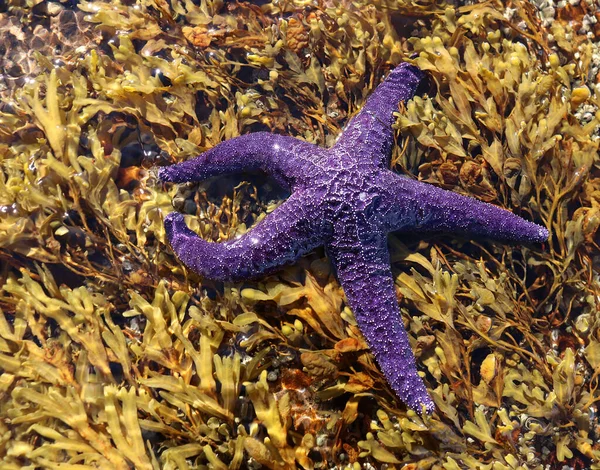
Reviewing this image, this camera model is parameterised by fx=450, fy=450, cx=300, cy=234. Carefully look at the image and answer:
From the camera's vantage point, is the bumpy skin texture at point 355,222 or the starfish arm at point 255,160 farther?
the starfish arm at point 255,160

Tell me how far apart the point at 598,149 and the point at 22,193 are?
5.08m

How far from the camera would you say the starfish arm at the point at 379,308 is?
3398mm

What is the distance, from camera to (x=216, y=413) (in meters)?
3.40

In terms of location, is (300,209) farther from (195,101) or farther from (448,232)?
(195,101)

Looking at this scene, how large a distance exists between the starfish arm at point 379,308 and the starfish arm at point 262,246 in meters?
0.25

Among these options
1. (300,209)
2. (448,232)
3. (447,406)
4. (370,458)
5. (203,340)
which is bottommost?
(370,458)

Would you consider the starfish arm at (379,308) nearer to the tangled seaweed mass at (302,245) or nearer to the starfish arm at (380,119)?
the tangled seaweed mass at (302,245)

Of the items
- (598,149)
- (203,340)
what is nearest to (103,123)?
(203,340)

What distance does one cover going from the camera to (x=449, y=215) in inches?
145

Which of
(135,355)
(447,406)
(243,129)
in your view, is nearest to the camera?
(447,406)

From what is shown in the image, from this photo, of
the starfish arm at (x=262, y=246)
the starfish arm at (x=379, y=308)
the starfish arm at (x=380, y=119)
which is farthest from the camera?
the starfish arm at (x=380, y=119)

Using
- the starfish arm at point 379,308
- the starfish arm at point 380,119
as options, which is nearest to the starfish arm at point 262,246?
the starfish arm at point 379,308

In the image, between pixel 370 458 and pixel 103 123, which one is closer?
pixel 370 458

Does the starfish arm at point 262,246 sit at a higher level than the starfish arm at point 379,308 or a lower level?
higher
